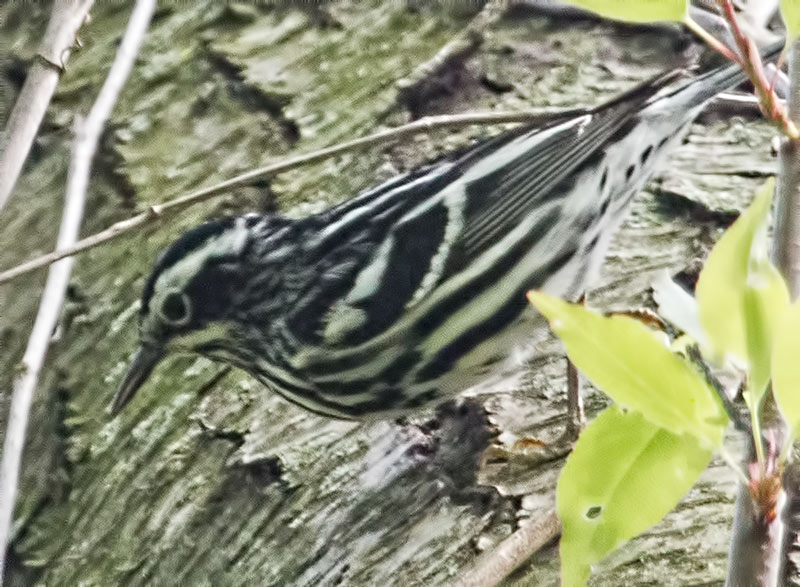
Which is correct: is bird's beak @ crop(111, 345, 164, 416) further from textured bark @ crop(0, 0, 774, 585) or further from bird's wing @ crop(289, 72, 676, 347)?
bird's wing @ crop(289, 72, 676, 347)

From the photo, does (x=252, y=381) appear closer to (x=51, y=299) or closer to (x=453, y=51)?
(x=51, y=299)

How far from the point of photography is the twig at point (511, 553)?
0.87 m

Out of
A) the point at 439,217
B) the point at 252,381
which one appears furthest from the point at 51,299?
the point at 439,217

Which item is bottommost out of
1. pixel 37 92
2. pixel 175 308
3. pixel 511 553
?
pixel 511 553

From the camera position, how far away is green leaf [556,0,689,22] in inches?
18.4

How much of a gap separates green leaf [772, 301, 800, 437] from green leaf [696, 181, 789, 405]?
12 mm

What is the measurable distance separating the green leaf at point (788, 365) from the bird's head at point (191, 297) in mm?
876

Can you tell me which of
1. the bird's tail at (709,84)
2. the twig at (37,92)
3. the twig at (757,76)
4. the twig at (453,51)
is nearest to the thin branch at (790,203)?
the twig at (757,76)

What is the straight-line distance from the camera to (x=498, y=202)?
3.82 ft

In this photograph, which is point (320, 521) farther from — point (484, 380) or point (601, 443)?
point (601, 443)

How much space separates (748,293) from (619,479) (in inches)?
3.9

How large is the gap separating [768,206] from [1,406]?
1.06m

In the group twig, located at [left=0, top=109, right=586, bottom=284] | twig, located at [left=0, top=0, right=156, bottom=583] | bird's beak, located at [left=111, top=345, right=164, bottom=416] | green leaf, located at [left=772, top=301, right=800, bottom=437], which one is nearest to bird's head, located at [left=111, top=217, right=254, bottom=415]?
bird's beak, located at [left=111, top=345, right=164, bottom=416]

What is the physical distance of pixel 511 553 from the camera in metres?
0.88
